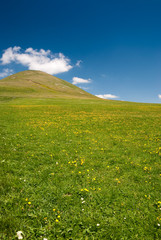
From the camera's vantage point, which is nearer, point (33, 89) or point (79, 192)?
point (79, 192)

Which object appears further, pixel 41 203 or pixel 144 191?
pixel 144 191

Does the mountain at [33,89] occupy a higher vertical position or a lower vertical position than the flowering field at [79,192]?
higher

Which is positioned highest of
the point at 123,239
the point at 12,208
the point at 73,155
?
the point at 73,155

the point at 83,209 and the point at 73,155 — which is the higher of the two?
the point at 73,155

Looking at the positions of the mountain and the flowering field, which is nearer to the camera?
the flowering field

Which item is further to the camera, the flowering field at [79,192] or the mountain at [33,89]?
the mountain at [33,89]

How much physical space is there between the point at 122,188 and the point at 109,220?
201 centimetres

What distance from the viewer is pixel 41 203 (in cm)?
578

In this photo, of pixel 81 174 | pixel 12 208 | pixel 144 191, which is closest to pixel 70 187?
pixel 81 174

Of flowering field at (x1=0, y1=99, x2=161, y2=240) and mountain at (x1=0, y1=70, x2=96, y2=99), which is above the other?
mountain at (x1=0, y1=70, x2=96, y2=99)

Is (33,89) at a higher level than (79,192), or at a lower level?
higher

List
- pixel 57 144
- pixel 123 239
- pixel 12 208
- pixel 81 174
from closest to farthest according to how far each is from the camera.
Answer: pixel 123 239 → pixel 12 208 → pixel 81 174 → pixel 57 144

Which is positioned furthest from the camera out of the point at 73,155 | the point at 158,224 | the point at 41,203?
the point at 73,155

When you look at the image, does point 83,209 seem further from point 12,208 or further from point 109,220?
point 12,208
